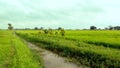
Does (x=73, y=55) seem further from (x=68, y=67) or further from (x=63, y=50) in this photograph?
(x=68, y=67)

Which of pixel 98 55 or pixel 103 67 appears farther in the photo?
pixel 98 55

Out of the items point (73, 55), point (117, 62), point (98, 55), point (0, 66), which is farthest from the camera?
point (73, 55)

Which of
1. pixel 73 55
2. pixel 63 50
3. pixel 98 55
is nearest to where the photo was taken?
pixel 98 55

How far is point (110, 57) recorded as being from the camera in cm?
1541

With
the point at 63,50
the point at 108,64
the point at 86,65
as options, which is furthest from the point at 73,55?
the point at 108,64

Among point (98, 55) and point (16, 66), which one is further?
point (98, 55)

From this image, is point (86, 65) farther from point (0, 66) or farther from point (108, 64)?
point (0, 66)

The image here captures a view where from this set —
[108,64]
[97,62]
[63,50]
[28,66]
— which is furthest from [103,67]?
[63,50]

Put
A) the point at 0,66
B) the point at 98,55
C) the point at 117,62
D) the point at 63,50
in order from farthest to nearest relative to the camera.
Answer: the point at 63,50, the point at 98,55, the point at 0,66, the point at 117,62

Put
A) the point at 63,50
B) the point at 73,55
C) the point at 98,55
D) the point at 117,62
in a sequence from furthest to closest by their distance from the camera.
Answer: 1. the point at 63,50
2. the point at 73,55
3. the point at 98,55
4. the point at 117,62

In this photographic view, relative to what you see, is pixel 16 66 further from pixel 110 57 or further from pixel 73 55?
pixel 73 55

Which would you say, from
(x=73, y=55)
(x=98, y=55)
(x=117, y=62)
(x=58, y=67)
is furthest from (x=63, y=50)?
(x=117, y=62)

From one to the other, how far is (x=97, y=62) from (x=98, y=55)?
1.54 m

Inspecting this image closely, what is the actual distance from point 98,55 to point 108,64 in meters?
2.65
